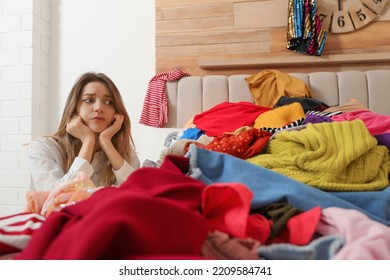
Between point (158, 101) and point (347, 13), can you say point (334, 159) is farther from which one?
point (347, 13)

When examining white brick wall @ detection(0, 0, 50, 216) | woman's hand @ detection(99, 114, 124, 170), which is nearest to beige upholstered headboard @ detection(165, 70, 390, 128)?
woman's hand @ detection(99, 114, 124, 170)

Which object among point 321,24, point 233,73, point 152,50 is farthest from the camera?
point 152,50

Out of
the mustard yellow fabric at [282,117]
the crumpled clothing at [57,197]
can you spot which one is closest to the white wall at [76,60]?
the mustard yellow fabric at [282,117]

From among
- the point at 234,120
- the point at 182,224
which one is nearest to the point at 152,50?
the point at 234,120

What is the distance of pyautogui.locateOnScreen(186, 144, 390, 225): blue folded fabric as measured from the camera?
49cm

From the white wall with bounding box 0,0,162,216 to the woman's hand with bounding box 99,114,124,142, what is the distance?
0.84 m

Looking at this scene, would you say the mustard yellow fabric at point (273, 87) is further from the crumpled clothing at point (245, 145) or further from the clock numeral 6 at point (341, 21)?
the crumpled clothing at point (245, 145)

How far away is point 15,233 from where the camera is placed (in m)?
0.41

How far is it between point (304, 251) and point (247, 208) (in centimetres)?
9

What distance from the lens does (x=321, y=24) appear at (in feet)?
6.48

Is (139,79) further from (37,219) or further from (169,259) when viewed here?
(169,259)

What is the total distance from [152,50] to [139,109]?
472 mm

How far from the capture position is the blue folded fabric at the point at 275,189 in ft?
1.59

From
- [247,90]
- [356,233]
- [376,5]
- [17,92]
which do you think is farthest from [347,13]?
[17,92]
